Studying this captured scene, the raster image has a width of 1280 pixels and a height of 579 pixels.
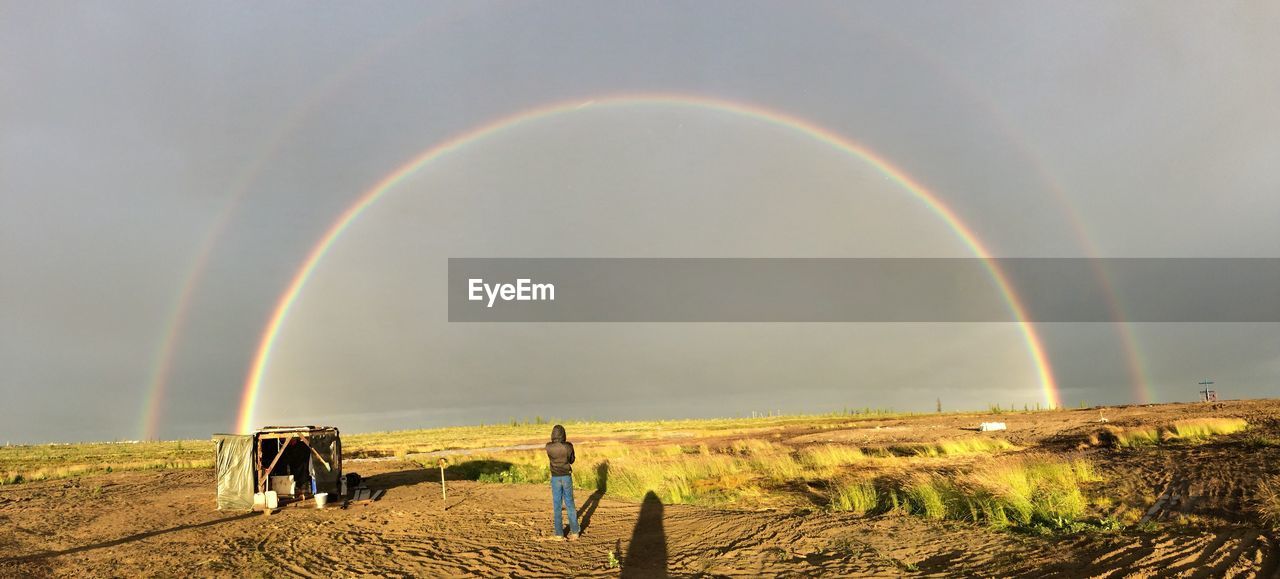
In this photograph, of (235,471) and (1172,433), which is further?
(1172,433)

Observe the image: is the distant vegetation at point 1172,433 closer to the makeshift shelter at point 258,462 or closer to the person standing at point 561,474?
the person standing at point 561,474

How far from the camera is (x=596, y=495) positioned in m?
20.2

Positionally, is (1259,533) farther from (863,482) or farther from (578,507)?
(578,507)

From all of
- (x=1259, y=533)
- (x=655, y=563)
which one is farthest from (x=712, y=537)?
(x=1259, y=533)

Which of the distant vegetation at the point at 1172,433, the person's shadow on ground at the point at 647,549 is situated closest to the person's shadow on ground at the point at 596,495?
the person's shadow on ground at the point at 647,549

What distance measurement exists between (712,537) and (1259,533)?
801cm

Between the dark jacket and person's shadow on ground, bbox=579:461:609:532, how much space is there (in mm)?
2286

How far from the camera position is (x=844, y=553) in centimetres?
1116

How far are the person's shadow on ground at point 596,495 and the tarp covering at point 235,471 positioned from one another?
898 cm

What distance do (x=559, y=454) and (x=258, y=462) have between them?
11052 mm

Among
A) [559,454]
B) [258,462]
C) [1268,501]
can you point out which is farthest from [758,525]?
[258,462]

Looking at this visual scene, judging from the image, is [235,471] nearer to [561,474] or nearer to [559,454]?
[561,474]

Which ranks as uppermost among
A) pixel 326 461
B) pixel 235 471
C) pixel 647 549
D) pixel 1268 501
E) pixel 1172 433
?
pixel 326 461

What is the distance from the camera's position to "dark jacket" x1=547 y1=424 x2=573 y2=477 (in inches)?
504
